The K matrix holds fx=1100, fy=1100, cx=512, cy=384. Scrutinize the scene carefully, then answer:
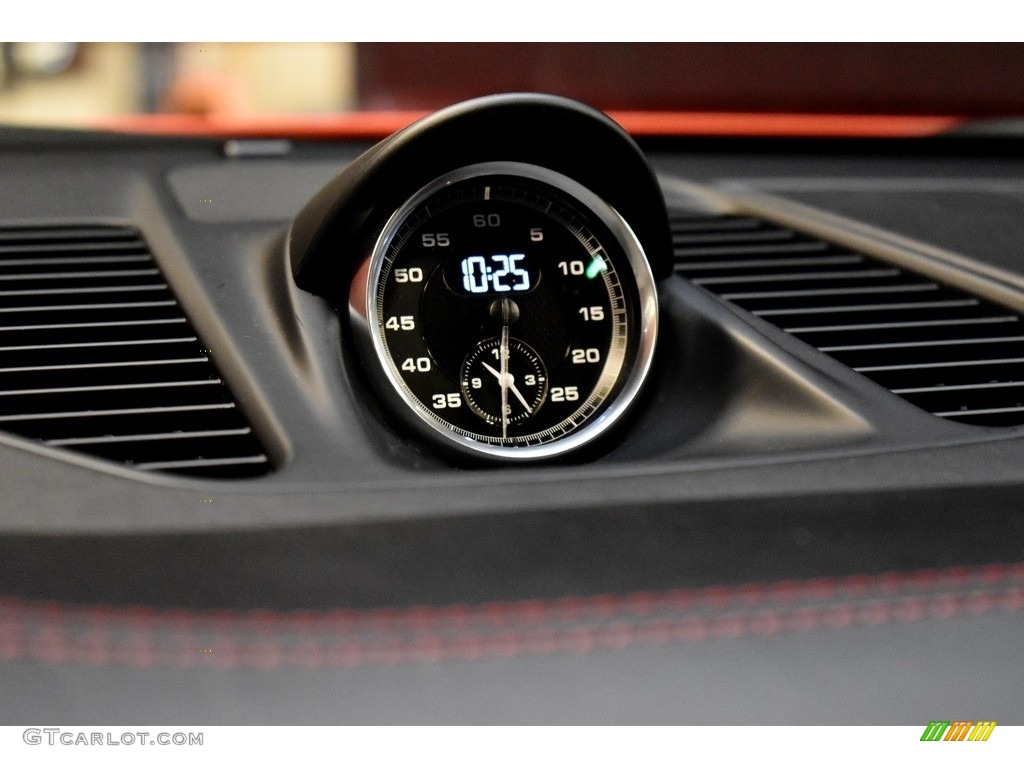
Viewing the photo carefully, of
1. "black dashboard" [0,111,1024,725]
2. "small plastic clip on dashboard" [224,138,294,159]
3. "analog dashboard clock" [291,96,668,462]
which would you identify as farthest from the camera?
"small plastic clip on dashboard" [224,138,294,159]

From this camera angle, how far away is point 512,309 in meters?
1.88

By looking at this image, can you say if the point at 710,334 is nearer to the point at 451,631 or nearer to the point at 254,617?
the point at 451,631

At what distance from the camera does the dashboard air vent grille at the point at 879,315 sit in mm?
1895

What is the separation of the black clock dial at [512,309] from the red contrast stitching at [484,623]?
291 millimetres

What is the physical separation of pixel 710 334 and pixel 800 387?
18 cm

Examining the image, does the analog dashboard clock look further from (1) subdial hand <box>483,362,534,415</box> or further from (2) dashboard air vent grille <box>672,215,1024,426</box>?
(2) dashboard air vent grille <box>672,215,1024,426</box>

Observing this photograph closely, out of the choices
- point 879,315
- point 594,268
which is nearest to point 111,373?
point 594,268

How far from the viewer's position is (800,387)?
183cm
